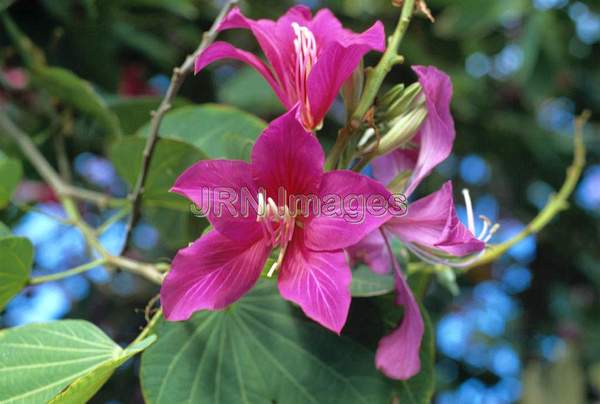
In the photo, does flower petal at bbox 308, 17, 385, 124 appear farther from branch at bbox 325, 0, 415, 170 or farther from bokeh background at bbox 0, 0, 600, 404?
bokeh background at bbox 0, 0, 600, 404

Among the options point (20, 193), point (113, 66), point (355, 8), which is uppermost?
point (113, 66)

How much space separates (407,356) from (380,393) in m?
0.06

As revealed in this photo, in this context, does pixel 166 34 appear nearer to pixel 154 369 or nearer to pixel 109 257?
pixel 109 257

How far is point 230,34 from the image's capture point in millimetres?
2240

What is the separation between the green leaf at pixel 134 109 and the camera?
1.36 meters

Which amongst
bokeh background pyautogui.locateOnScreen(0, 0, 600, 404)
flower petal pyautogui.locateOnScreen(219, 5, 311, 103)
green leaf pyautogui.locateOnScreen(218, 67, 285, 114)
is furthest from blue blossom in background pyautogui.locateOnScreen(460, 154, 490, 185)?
flower petal pyautogui.locateOnScreen(219, 5, 311, 103)

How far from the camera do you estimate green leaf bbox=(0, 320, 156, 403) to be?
66 cm

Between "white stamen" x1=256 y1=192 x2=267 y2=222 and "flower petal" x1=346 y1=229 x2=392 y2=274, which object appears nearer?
"white stamen" x1=256 y1=192 x2=267 y2=222

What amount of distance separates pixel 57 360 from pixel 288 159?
0.31 meters

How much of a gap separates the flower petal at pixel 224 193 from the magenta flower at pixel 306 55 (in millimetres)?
102

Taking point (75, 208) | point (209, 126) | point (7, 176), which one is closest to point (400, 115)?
point (209, 126)

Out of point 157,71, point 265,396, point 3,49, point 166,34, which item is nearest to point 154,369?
point 265,396

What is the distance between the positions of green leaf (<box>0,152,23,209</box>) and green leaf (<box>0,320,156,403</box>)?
325 millimetres

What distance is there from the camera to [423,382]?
2.76ft
